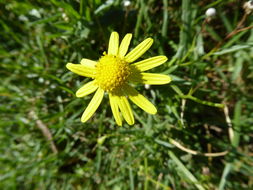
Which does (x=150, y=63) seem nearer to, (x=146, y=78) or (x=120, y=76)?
(x=146, y=78)

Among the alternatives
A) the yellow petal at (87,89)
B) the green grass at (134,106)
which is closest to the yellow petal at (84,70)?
the yellow petal at (87,89)

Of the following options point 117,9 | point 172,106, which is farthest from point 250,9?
point 117,9

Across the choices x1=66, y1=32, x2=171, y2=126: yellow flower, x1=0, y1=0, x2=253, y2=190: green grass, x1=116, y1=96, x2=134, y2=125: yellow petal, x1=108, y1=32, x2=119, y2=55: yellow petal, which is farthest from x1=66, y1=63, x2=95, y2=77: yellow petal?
x1=0, y1=0, x2=253, y2=190: green grass

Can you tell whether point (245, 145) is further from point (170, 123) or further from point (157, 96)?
point (157, 96)

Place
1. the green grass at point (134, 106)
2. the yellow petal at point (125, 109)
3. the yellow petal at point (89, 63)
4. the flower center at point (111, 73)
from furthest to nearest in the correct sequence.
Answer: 1. the green grass at point (134, 106)
2. the yellow petal at point (89, 63)
3. the yellow petal at point (125, 109)
4. the flower center at point (111, 73)

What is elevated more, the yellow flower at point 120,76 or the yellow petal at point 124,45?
the yellow petal at point 124,45

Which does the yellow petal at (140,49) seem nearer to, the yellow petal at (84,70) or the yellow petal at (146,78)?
the yellow petal at (146,78)
